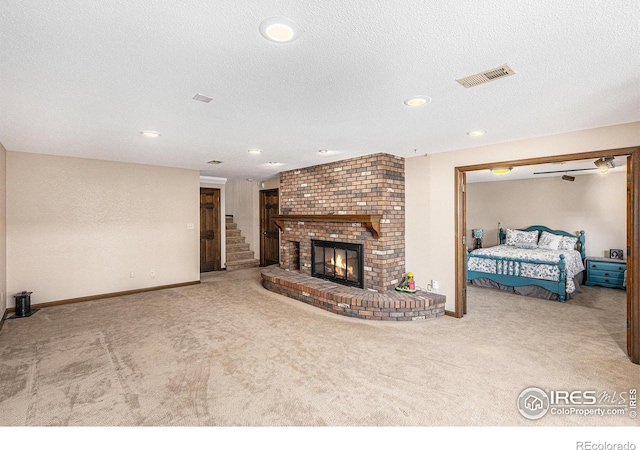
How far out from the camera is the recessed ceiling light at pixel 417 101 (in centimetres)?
248

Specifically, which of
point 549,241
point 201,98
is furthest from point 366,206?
point 549,241

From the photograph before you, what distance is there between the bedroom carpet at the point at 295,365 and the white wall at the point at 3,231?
430mm

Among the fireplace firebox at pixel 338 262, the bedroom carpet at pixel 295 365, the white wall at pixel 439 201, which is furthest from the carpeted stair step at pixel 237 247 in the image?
the white wall at pixel 439 201

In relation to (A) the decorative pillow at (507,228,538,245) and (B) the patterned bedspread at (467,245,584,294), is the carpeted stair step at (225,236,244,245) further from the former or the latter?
(A) the decorative pillow at (507,228,538,245)

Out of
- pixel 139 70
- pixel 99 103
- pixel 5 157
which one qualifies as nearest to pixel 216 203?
pixel 5 157

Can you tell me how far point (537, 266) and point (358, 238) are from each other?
312 cm

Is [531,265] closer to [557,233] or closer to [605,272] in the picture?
[605,272]

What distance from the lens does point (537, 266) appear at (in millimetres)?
5234

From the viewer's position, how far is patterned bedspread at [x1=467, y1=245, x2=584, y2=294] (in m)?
5.11

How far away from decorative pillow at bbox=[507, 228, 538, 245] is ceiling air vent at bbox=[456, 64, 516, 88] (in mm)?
6102

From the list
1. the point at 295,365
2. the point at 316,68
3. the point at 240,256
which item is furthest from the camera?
the point at 240,256

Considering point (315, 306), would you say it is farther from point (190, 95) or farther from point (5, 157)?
point (5, 157)

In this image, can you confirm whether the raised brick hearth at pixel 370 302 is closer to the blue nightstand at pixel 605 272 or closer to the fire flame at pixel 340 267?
the fire flame at pixel 340 267

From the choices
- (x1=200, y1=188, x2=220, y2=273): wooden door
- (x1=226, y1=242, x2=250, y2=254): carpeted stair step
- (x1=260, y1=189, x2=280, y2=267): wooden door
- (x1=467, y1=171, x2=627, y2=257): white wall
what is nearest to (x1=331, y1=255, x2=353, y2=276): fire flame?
(x1=260, y1=189, x2=280, y2=267): wooden door
